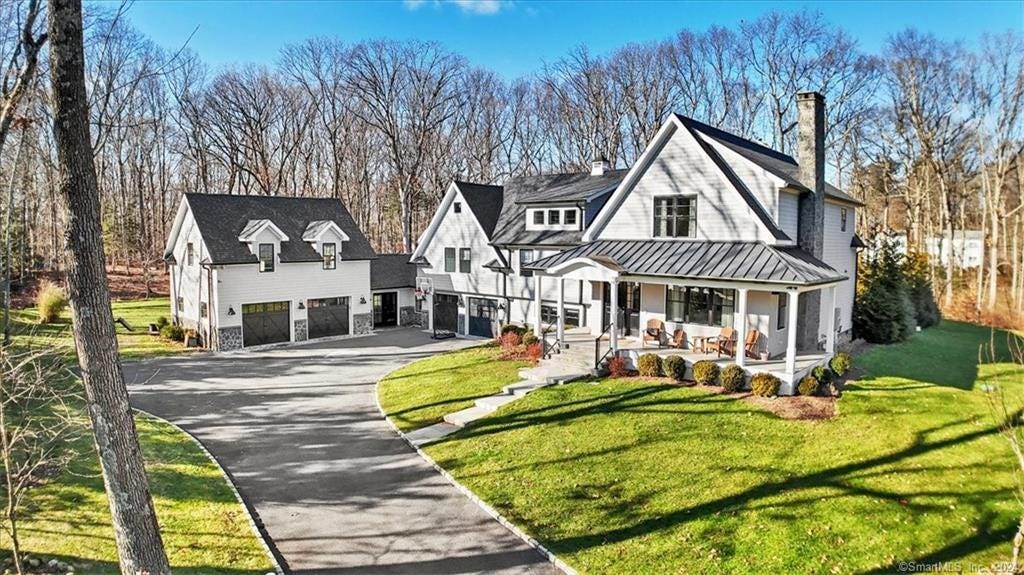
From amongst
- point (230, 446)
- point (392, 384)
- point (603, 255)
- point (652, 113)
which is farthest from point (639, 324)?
point (652, 113)

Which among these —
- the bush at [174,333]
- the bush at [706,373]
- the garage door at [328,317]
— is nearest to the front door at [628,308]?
the bush at [706,373]

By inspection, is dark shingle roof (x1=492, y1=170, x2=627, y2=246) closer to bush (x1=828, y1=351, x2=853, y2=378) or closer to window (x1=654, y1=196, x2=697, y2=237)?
window (x1=654, y1=196, x2=697, y2=237)

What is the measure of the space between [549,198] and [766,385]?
13573mm

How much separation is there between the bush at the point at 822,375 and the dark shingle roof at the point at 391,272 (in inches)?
860

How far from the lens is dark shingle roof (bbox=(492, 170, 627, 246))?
2492 cm

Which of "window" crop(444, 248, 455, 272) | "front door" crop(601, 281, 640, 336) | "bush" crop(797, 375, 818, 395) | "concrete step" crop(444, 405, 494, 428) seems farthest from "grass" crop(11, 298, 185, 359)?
"bush" crop(797, 375, 818, 395)

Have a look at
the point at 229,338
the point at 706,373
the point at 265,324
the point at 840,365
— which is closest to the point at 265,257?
the point at 265,324

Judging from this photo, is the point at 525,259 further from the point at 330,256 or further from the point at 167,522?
the point at 167,522

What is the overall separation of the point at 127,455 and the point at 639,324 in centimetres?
1633

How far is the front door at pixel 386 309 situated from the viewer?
106ft

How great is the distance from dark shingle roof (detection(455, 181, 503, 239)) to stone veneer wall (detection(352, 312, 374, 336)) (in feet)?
26.3

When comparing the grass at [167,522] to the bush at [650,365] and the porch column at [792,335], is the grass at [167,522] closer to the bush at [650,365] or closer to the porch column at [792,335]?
the bush at [650,365]

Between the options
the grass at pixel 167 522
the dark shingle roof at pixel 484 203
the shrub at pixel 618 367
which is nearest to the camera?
the grass at pixel 167 522

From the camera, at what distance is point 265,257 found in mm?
26688
